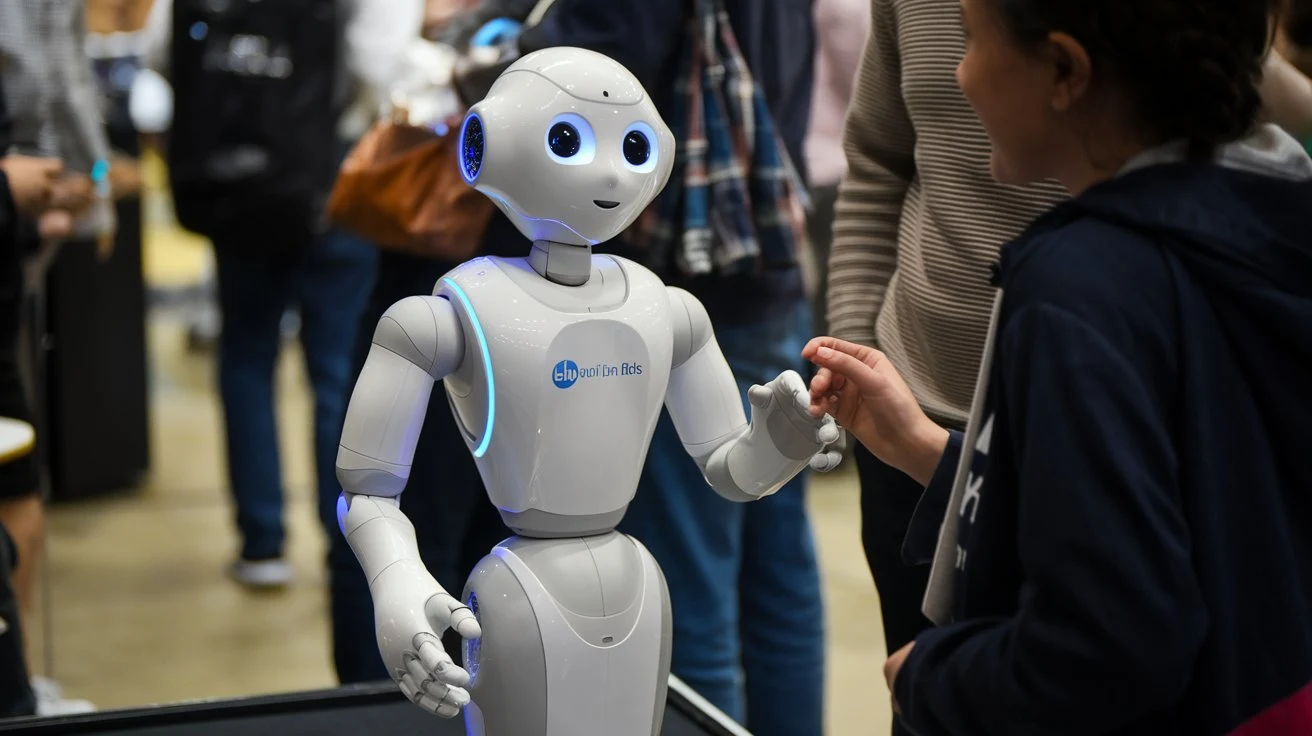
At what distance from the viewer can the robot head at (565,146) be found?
1.32 m

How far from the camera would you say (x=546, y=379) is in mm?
1339

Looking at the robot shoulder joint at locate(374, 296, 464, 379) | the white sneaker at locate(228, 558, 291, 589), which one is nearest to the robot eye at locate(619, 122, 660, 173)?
the robot shoulder joint at locate(374, 296, 464, 379)

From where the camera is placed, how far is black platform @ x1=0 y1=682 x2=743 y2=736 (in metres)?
1.73

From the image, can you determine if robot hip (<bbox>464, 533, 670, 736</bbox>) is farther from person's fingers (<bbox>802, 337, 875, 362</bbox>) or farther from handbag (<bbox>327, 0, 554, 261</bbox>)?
handbag (<bbox>327, 0, 554, 261</bbox>)

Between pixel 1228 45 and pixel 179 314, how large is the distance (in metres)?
6.90

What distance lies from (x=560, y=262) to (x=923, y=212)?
15.5 inches

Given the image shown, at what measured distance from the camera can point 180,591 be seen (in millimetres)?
3512

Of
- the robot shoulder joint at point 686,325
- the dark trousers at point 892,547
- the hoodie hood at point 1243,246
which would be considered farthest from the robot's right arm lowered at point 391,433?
the hoodie hood at point 1243,246

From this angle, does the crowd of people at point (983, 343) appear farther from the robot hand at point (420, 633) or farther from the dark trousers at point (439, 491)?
the robot hand at point (420, 633)

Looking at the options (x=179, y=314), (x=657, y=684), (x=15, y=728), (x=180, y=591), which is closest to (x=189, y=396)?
(x=179, y=314)

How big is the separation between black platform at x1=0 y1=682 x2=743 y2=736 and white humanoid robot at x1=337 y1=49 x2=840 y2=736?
370mm

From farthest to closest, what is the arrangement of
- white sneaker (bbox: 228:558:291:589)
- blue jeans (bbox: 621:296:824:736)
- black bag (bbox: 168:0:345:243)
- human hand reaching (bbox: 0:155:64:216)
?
1. white sneaker (bbox: 228:558:291:589)
2. black bag (bbox: 168:0:345:243)
3. human hand reaching (bbox: 0:155:64:216)
4. blue jeans (bbox: 621:296:824:736)

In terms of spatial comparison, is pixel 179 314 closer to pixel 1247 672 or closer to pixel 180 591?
pixel 180 591

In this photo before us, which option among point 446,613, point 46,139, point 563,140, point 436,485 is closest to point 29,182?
point 46,139
